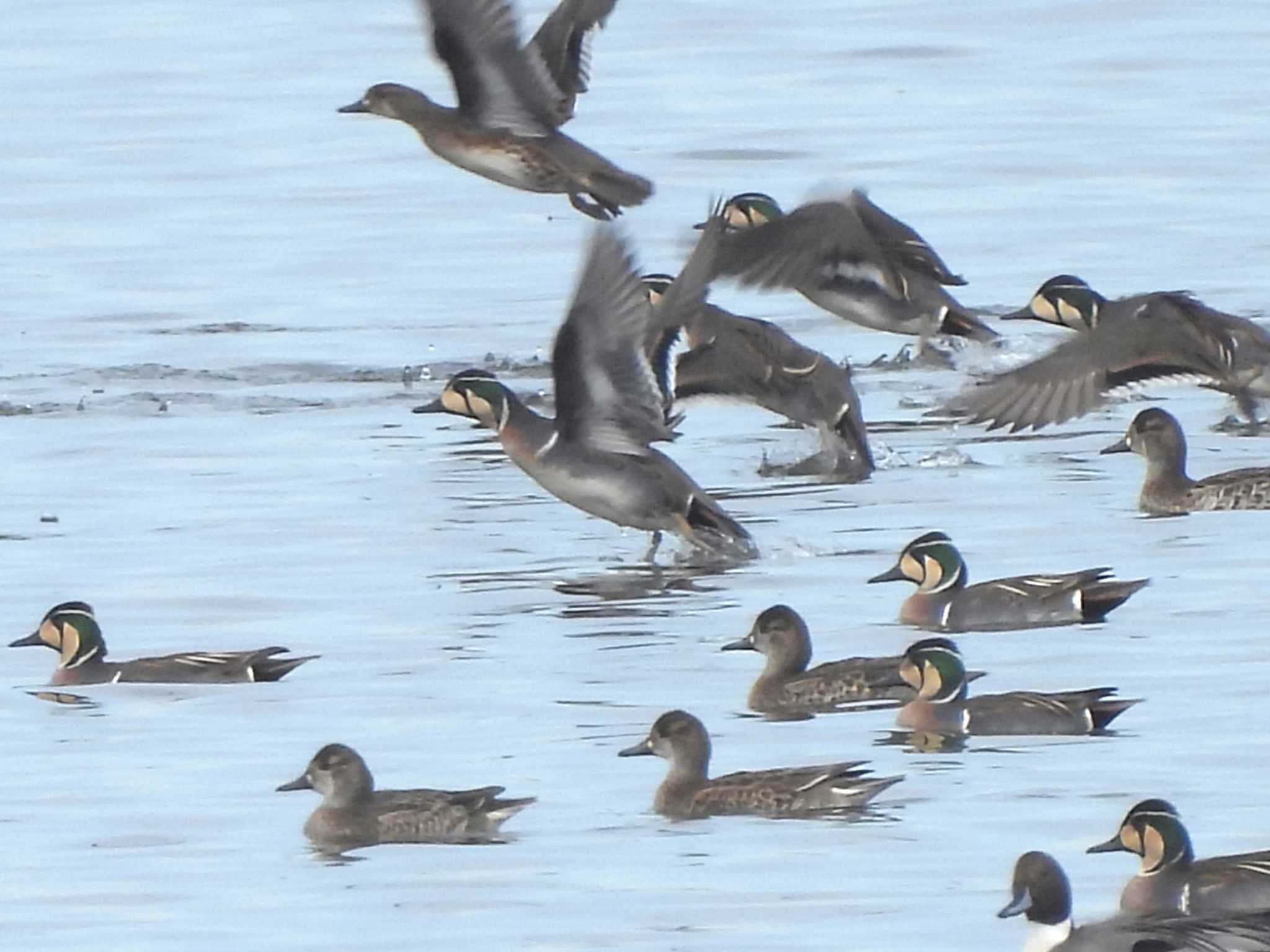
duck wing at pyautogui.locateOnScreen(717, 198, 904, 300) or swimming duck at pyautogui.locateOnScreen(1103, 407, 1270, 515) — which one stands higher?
duck wing at pyautogui.locateOnScreen(717, 198, 904, 300)

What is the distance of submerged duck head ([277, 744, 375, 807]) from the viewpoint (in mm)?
9266

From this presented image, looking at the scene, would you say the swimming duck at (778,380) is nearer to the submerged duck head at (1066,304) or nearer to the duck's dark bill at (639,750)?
the submerged duck head at (1066,304)

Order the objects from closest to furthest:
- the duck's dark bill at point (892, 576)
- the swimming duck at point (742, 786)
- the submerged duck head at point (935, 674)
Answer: the swimming duck at point (742, 786) < the submerged duck head at point (935, 674) < the duck's dark bill at point (892, 576)

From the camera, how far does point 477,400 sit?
42.8ft

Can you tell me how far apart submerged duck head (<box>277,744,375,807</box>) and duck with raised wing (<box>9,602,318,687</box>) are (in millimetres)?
1299

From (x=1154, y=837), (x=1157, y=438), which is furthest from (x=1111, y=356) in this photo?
(x=1154, y=837)

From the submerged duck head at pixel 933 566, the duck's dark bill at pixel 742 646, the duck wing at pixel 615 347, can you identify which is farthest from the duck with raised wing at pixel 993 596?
the duck wing at pixel 615 347

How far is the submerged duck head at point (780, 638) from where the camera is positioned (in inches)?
419

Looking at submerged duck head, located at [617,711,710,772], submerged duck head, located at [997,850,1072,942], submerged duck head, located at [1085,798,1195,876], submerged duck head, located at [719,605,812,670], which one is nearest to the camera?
submerged duck head, located at [997,850,1072,942]

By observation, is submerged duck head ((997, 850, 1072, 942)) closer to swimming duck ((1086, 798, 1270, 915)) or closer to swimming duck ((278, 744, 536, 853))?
swimming duck ((1086, 798, 1270, 915))

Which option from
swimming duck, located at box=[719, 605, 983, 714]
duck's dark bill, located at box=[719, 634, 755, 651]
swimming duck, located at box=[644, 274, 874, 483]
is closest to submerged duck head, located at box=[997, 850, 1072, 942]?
swimming duck, located at box=[719, 605, 983, 714]

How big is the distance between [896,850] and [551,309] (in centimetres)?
1047

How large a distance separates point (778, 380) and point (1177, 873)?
6541mm

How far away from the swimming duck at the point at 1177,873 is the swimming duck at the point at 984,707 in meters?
1.46
